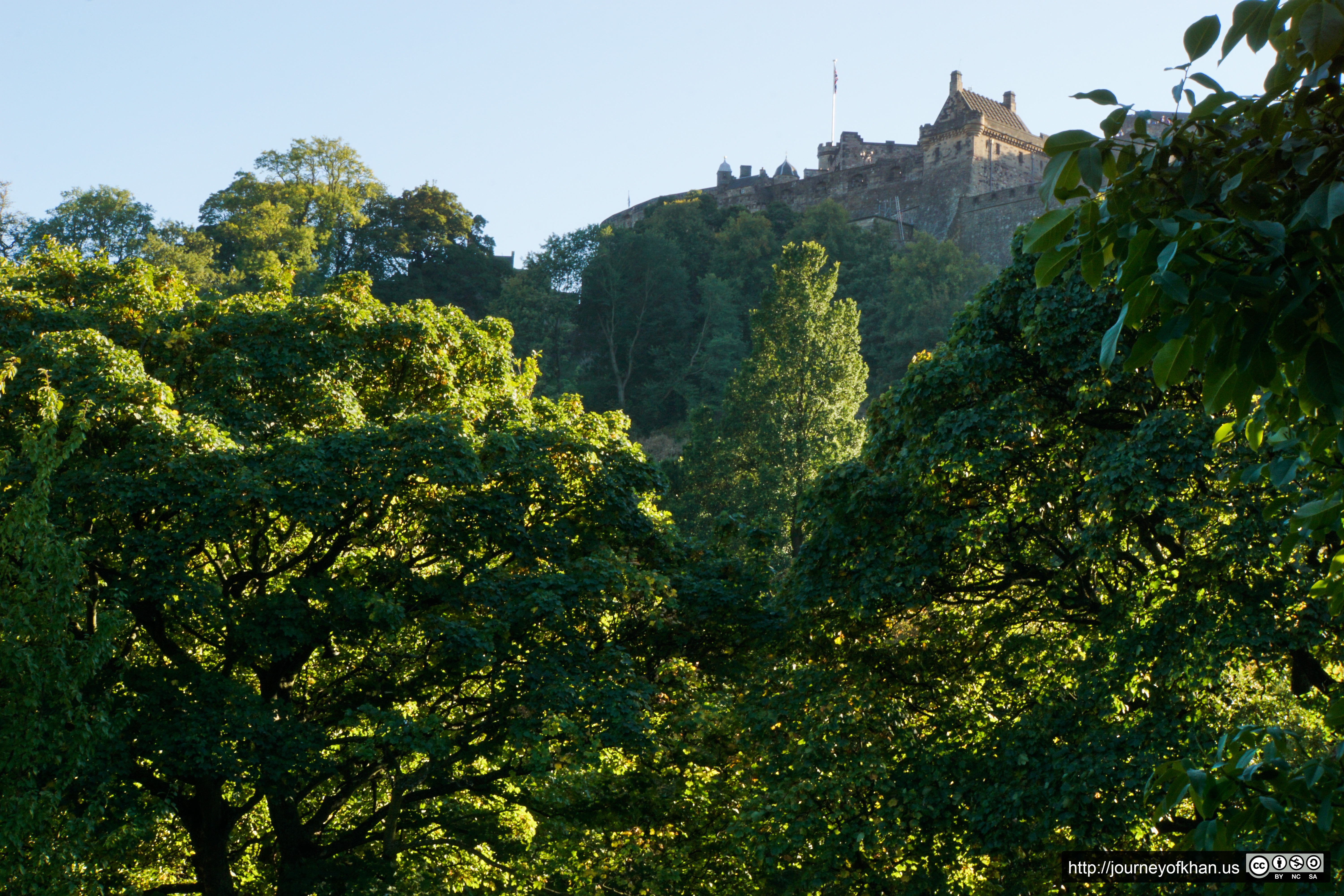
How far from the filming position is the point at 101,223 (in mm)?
66375

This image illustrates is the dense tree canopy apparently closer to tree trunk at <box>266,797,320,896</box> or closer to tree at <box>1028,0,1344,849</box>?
tree trunk at <box>266,797,320,896</box>

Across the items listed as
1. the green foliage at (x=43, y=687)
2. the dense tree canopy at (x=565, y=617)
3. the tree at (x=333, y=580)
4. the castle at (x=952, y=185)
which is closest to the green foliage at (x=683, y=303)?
the castle at (x=952, y=185)

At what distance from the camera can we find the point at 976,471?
46.2 ft

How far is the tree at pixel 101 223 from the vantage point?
64.1m

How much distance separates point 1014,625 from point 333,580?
8904mm

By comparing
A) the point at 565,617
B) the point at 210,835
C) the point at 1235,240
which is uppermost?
the point at 1235,240

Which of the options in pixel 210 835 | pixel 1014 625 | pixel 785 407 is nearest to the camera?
pixel 1014 625

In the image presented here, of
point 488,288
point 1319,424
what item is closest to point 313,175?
point 488,288

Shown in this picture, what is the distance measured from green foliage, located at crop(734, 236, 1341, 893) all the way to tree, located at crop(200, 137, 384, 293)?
48238 millimetres

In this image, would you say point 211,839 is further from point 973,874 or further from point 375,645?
point 973,874

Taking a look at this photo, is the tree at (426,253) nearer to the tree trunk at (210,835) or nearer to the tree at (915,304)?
the tree at (915,304)

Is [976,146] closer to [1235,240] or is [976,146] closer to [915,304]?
[915,304]

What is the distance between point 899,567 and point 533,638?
489 centimetres

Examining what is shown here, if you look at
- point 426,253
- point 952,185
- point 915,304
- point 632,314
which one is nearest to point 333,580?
point 915,304
